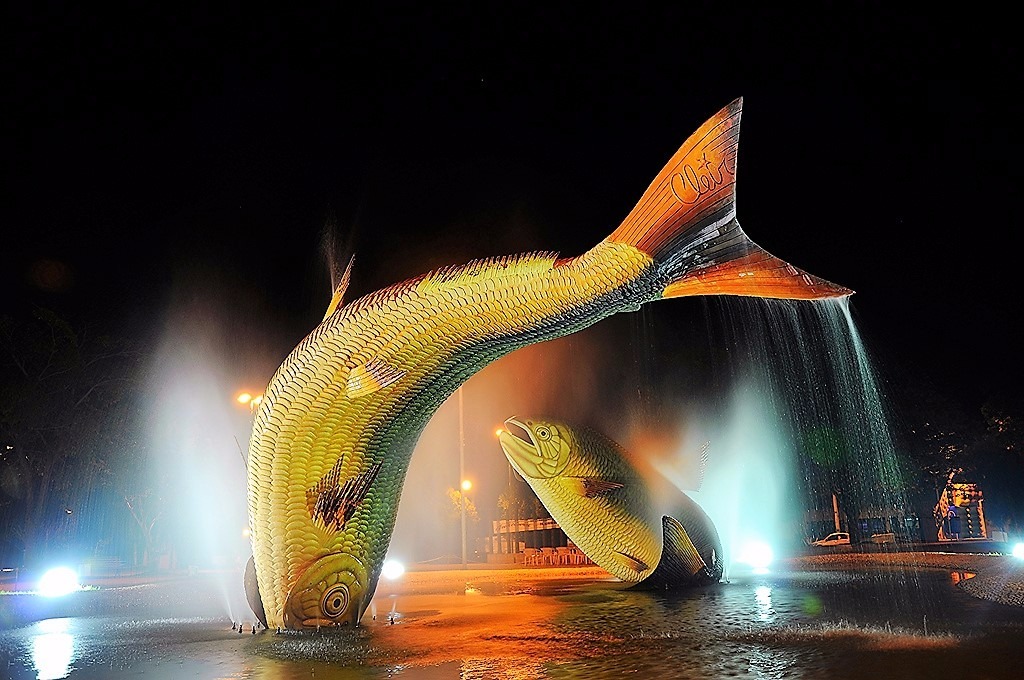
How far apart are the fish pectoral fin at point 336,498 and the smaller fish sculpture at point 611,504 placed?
16.5 ft

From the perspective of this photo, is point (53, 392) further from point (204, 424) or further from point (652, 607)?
point (652, 607)

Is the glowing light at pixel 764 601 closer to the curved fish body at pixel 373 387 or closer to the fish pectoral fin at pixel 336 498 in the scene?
the curved fish body at pixel 373 387

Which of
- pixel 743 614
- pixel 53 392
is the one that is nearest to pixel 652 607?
pixel 743 614

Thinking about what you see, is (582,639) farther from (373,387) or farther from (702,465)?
(702,465)

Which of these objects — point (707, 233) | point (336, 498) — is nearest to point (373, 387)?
point (336, 498)

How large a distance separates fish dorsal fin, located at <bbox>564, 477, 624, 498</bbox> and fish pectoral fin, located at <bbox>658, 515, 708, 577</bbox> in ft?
3.48

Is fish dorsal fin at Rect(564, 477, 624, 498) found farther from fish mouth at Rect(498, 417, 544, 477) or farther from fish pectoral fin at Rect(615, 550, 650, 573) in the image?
fish pectoral fin at Rect(615, 550, 650, 573)

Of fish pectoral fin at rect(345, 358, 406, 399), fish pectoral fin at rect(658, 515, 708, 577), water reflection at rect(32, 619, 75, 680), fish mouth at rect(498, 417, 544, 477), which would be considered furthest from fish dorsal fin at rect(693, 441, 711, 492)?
water reflection at rect(32, 619, 75, 680)

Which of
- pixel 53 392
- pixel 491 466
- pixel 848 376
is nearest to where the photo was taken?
pixel 53 392

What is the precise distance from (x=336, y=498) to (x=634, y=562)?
6.59m

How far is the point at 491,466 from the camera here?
6128 cm

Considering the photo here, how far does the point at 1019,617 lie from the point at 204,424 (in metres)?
33.5

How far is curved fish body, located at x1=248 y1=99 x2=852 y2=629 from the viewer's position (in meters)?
7.57

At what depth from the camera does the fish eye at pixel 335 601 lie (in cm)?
898
